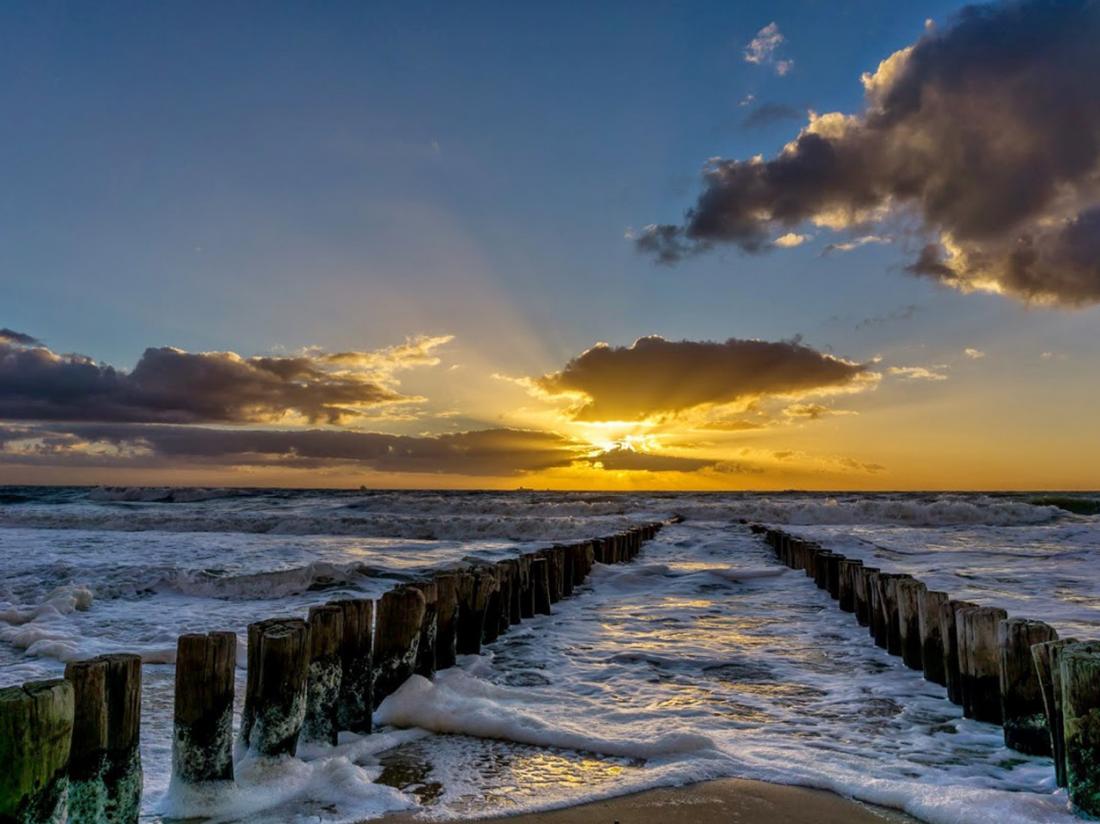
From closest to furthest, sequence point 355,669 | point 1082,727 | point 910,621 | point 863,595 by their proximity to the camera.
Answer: point 1082,727, point 355,669, point 910,621, point 863,595

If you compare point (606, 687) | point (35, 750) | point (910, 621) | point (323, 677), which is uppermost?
point (35, 750)

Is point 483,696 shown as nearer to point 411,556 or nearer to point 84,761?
point 84,761

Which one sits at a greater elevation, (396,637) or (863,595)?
(396,637)

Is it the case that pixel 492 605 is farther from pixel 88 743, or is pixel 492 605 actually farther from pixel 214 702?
pixel 88 743

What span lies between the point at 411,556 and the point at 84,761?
1627 cm

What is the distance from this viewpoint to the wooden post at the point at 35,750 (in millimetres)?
2637

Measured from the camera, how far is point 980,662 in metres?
5.09

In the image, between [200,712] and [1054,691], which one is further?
[1054,691]

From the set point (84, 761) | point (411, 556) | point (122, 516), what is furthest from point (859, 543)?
point (122, 516)

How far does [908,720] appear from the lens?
5246 mm

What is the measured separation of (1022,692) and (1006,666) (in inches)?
6.7

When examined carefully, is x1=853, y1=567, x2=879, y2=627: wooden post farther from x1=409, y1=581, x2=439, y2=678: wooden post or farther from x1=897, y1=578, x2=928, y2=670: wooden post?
x1=409, y1=581, x2=439, y2=678: wooden post

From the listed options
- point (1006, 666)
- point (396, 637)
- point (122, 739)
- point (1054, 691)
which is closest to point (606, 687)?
point (396, 637)

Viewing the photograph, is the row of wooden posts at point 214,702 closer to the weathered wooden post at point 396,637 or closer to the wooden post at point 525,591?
the weathered wooden post at point 396,637
